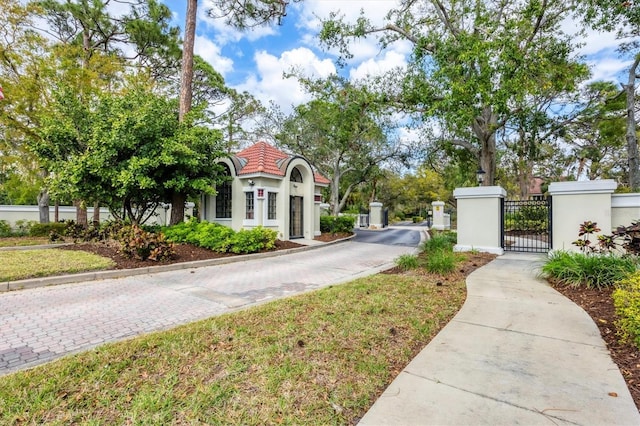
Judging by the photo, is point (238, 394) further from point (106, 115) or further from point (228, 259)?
point (106, 115)

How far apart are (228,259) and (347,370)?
7.57 m

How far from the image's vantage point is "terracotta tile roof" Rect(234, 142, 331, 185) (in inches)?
541

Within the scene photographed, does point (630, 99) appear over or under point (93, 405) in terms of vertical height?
over

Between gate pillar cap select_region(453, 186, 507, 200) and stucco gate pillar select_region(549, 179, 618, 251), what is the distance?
1391 mm

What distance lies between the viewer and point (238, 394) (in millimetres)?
2518

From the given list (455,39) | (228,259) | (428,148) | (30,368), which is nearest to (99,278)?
(228,259)

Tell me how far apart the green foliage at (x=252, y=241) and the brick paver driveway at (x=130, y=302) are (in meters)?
1.23

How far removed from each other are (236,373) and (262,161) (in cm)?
1203

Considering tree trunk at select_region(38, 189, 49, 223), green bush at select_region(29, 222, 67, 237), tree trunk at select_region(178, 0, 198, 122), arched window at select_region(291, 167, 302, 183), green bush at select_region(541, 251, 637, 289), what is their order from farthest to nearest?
tree trunk at select_region(38, 189, 49, 223), arched window at select_region(291, 167, 302, 183), green bush at select_region(29, 222, 67, 237), tree trunk at select_region(178, 0, 198, 122), green bush at select_region(541, 251, 637, 289)

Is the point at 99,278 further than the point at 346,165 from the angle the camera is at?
No

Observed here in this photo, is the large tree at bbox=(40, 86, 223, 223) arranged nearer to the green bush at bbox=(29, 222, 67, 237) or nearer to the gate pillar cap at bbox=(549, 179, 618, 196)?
the green bush at bbox=(29, 222, 67, 237)

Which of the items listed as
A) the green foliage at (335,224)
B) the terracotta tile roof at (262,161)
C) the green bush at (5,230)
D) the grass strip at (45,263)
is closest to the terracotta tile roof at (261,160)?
the terracotta tile roof at (262,161)

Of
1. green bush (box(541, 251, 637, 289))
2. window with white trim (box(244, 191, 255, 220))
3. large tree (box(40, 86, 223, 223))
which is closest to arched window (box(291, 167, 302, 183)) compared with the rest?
window with white trim (box(244, 191, 255, 220))

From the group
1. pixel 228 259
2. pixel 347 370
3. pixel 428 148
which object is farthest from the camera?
pixel 428 148
